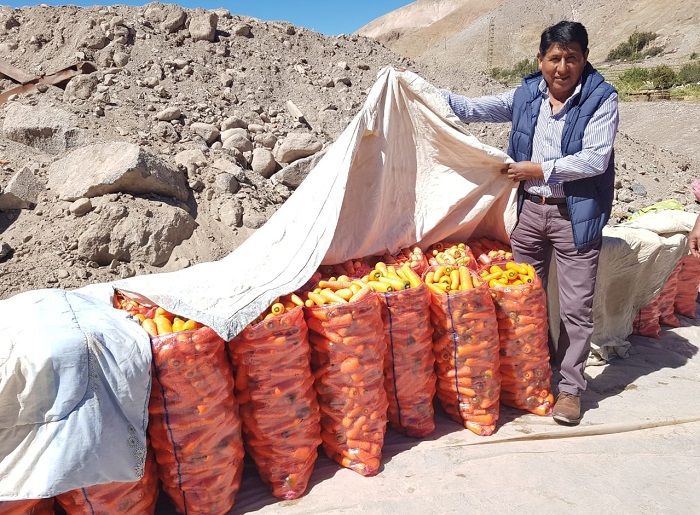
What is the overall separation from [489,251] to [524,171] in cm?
62

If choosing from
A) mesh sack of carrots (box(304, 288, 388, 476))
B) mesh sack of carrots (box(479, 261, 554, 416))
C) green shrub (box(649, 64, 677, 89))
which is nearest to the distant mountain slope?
green shrub (box(649, 64, 677, 89))

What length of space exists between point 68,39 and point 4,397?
34.4 ft

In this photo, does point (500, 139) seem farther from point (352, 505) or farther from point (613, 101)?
point (352, 505)

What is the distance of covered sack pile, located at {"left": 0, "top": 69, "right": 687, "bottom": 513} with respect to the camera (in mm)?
2303

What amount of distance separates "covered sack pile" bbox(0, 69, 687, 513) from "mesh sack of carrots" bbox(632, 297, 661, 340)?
5.28 feet

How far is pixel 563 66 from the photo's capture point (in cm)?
289

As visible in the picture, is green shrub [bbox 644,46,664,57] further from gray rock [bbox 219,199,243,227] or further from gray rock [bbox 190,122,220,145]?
gray rock [bbox 219,199,243,227]

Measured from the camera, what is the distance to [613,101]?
2.89 metres

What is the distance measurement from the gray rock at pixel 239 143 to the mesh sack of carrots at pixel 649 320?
5.39 meters

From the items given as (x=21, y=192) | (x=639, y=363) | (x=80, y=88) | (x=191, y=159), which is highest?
(x=80, y=88)

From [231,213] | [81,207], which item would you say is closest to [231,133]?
[231,213]

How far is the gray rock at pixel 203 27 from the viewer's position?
10.6 m

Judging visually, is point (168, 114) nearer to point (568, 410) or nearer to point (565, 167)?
point (565, 167)

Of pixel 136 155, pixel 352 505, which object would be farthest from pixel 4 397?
pixel 136 155
